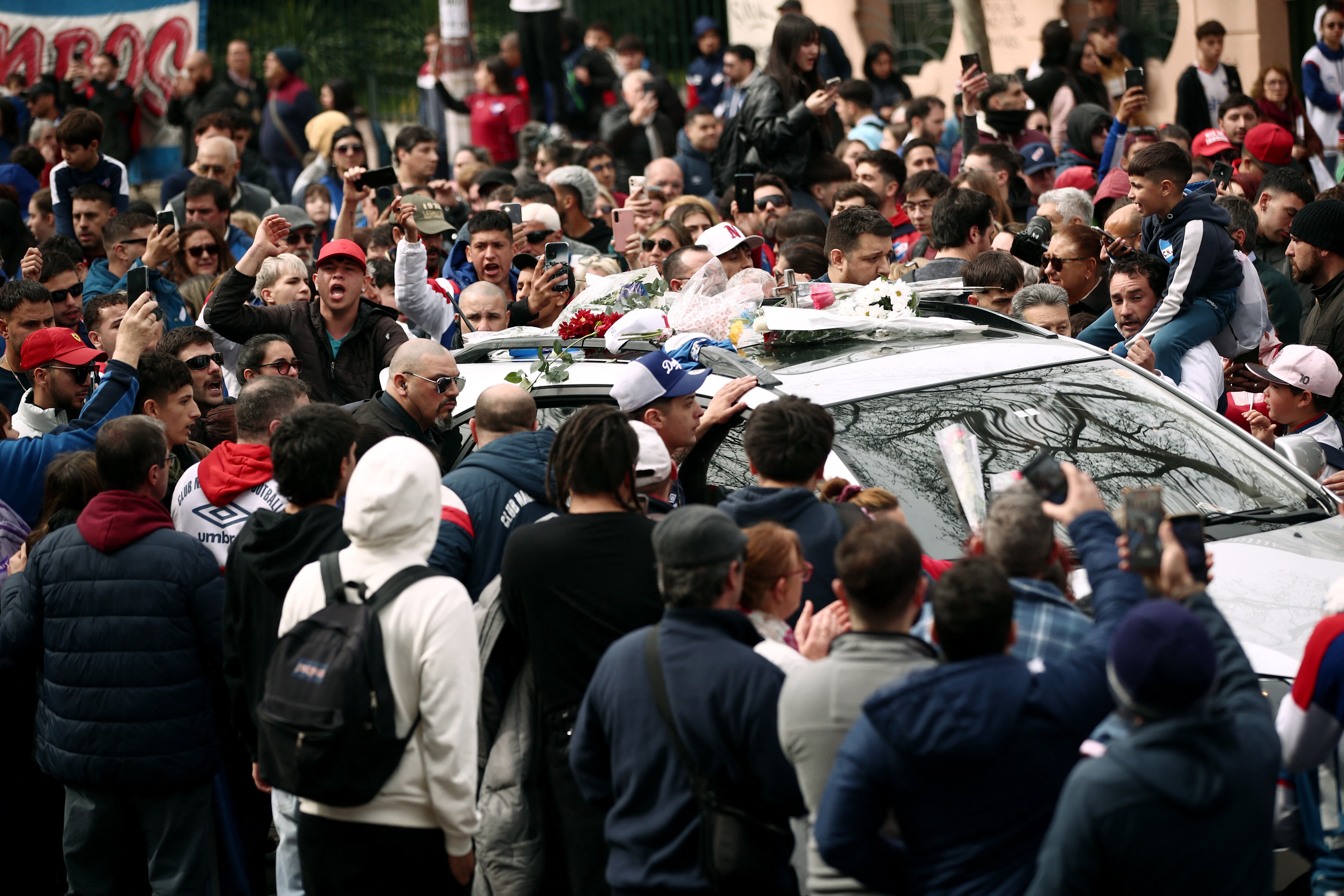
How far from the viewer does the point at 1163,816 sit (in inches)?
118

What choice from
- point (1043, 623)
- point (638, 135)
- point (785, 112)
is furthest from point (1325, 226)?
point (638, 135)

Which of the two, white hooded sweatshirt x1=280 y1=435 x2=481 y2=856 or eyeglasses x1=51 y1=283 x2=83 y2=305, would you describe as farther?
eyeglasses x1=51 y1=283 x2=83 y2=305

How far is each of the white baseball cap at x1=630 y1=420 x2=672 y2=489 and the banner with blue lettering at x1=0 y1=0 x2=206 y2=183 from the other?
13.3 m

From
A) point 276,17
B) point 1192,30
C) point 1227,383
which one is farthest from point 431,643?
point 276,17

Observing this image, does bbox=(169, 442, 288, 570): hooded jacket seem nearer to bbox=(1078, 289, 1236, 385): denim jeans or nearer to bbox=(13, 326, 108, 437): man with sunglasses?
bbox=(13, 326, 108, 437): man with sunglasses

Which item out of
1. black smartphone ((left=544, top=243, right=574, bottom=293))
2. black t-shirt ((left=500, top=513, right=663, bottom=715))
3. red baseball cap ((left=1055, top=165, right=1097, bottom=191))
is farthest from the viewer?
red baseball cap ((left=1055, top=165, right=1097, bottom=191))

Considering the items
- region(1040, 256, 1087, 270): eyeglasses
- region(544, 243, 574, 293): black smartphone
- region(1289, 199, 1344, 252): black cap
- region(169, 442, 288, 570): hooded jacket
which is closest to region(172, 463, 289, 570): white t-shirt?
region(169, 442, 288, 570): hooded jacket

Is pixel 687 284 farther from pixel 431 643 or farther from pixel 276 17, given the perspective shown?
pixel 276 17

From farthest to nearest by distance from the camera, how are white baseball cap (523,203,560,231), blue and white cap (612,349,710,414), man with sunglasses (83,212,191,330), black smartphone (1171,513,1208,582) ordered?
white baseball cap (523,203,560,231)
man with sunglasses (83,212,191,330)
blue and white cap (612,349,710,414)
black smartphone (1171,513,1208,582)

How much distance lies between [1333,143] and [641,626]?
1184 centimetres

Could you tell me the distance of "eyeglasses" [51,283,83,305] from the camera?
8.48m

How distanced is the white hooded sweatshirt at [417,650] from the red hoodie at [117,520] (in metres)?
1.10

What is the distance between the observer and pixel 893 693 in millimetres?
3229

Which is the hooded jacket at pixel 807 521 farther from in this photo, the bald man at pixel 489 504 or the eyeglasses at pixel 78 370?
the eyeglasses at pixel 78 370
